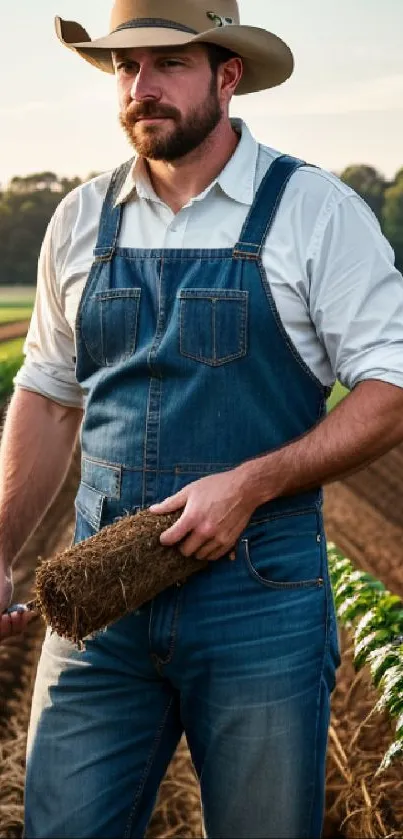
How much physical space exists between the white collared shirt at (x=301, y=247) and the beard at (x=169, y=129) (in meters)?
0.09

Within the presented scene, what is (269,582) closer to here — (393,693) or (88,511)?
(88,511)

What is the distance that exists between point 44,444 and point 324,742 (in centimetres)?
95

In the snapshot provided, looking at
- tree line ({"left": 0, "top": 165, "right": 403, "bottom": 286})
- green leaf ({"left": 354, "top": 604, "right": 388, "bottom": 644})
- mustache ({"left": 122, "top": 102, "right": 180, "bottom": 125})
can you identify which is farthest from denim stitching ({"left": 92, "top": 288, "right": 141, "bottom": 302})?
tree line ({"left": 0, "top": 165, "right": 403, "bottom": 286})

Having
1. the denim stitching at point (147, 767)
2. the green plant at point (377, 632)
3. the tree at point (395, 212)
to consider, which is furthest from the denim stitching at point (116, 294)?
the tree at point (395, 212)

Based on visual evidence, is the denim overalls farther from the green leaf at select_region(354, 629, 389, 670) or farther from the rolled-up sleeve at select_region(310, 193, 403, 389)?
the green leaf at select_region(354, 629, 389, 670)

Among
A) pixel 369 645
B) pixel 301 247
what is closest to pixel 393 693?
pixel 369 645

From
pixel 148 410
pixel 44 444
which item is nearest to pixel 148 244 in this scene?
pixel 148 410

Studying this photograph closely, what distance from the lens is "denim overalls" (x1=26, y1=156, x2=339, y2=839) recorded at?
261 cm

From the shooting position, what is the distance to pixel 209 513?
2523 millimetres

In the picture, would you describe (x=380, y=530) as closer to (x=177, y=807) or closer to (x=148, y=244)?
(x=177, y=807)

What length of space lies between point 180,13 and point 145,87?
0.66 feet

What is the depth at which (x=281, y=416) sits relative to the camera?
8.75 feet

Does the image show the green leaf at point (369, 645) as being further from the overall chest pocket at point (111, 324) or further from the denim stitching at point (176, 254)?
the denim stitching at point (176, 254)

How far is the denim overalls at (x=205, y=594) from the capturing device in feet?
8.57
